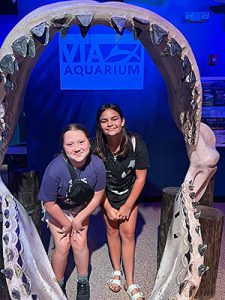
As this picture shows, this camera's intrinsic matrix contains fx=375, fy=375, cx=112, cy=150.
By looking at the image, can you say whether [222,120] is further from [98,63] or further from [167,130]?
[98,63]

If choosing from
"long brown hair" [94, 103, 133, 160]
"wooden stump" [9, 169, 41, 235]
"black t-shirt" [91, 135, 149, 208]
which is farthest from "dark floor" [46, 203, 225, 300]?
"long brown hair" [94, 103, 133, 160]

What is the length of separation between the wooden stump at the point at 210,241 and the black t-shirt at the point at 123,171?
0.44 metres

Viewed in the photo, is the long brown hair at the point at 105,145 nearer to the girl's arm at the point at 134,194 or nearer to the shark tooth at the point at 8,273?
the girl's arm at the point at 134,194

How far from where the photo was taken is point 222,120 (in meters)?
3.60

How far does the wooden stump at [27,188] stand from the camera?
2572 millimetres

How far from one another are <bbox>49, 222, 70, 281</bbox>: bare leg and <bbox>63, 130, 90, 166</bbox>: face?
0.42 m

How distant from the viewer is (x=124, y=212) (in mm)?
2047

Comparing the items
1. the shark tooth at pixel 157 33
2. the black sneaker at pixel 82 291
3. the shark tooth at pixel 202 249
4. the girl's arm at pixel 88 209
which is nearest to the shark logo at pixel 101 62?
the girl's arm at pixel 88 209

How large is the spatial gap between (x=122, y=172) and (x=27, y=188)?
0.88m

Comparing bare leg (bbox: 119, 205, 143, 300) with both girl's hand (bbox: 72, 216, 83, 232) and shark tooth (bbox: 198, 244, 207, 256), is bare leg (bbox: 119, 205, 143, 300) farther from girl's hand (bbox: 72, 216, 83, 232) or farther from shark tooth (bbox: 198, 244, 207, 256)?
shark tooth (bbox: 198, 244, 207, 256)

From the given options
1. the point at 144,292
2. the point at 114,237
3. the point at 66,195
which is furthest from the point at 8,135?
the point at 144,292

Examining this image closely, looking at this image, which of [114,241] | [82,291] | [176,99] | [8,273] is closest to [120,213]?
[114,241]

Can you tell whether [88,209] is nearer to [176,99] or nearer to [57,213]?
[57,213]

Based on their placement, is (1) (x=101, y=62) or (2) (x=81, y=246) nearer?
(2) (x=81, y=246)
